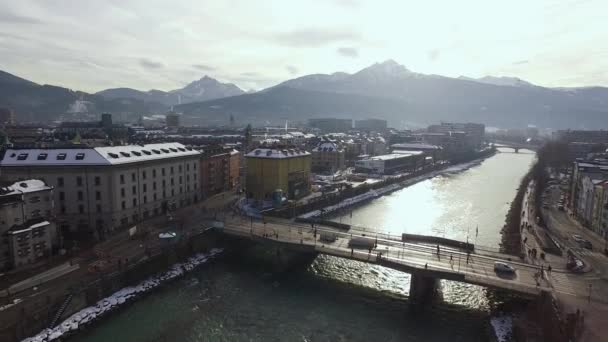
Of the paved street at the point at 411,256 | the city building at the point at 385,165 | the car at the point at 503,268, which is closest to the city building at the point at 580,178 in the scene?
the paved street at the point at 411,256

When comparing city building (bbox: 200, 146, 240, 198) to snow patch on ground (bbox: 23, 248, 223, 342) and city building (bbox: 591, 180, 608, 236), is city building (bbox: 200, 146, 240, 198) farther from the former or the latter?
city building (bbox: 591, 180, 608, 236)

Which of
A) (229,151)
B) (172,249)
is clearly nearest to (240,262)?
(172,249)

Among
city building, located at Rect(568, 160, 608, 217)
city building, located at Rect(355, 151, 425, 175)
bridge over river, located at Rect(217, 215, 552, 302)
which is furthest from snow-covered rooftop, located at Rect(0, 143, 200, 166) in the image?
city building, located at Rect(355, 151, 425, 175)

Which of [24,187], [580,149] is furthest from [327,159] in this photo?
[580,149]

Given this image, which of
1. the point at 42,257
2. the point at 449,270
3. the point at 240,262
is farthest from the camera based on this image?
the point at 240,262

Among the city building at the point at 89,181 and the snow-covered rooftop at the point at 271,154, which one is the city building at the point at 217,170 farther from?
the city building at the point at 89,181

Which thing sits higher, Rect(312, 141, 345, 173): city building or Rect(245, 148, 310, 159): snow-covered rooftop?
Rect(245, 148, 310, 159): snow-covered rooftop

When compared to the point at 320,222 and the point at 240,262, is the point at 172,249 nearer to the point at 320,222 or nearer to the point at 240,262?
the point at 240,262
